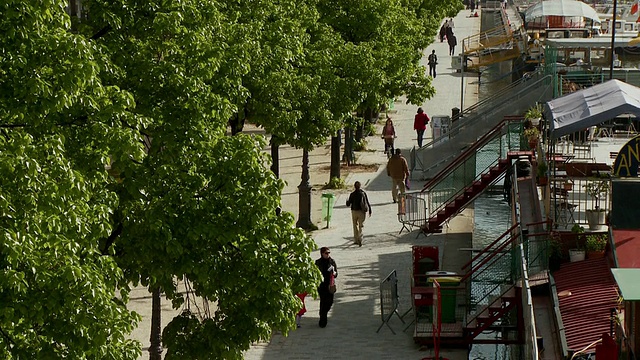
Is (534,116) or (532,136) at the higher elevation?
(534,116)

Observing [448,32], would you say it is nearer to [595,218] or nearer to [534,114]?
[534,114]

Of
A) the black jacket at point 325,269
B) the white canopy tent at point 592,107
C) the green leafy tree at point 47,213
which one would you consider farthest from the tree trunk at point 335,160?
the green leafy tree at point 47,213

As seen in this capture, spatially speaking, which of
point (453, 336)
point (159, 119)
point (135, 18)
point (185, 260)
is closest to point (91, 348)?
point (185, 260)

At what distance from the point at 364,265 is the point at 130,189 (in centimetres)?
1324

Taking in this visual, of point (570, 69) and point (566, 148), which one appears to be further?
point (570, 69)

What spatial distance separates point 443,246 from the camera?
1174 inches

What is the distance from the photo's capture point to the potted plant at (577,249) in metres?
20.3

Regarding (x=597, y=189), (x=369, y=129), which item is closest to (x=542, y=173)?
(x=597, y=189)

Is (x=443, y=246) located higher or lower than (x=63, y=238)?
lower

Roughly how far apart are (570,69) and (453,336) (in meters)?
17.0

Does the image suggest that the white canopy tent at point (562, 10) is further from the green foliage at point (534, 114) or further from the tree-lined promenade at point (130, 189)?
the tree-lined promenade at point (130, 189)

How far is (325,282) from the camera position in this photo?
22.6 metres

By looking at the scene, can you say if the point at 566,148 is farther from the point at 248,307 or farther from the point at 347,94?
the point at 248,307

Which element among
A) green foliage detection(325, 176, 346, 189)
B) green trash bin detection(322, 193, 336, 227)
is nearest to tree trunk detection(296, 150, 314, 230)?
green trash bin detection(322, 193, 336, 227)
